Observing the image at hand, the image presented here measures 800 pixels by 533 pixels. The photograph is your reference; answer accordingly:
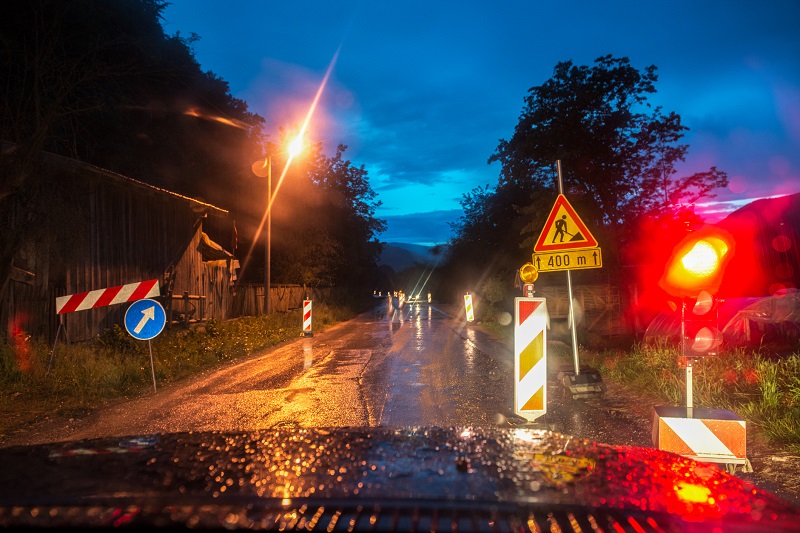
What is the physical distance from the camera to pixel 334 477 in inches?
81.5

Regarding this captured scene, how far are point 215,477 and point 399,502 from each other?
29.5 inches

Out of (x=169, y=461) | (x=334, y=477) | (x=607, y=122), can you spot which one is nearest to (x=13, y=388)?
(x=169, y=461)

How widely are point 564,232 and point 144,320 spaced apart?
263 inches

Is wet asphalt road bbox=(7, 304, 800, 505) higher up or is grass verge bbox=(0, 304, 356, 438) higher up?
grass verge bbox=(0, 304, 356, 438)

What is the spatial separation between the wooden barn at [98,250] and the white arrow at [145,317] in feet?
8.33

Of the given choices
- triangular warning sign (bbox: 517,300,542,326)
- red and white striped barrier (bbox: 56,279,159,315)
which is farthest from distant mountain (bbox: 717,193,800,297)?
red and white striped barrier (bbox: 56,279,159,315)

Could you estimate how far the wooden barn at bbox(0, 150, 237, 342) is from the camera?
1086 cm

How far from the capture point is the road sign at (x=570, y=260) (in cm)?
757

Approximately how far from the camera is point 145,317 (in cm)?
930

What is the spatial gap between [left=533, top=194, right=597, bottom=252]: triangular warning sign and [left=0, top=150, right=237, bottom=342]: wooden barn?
351 inches

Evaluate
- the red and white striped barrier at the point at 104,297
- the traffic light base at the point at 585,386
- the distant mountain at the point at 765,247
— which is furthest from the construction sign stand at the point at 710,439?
the distant mountain at the point at 765,247

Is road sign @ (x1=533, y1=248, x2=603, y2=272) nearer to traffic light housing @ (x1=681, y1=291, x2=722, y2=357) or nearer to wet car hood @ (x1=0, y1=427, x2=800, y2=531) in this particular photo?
traffic light housing @ (x1=681, y1=291, x2=722, y2=357)

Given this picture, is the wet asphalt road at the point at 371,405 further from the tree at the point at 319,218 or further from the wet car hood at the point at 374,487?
the tree at the point at 319,218

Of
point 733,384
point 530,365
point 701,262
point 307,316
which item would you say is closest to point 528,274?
point 530,365
